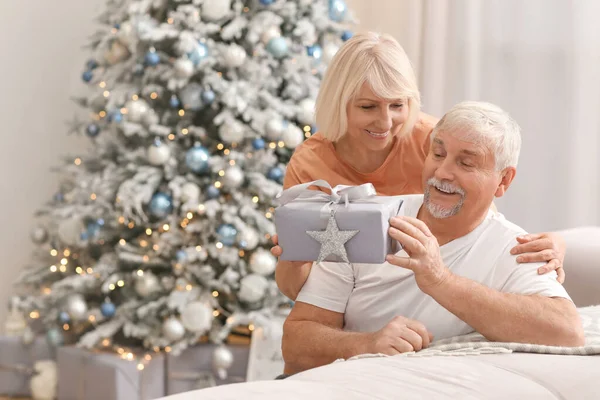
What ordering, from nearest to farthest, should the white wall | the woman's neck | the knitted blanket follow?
the knitted blanket < the woman's neck < the white wall

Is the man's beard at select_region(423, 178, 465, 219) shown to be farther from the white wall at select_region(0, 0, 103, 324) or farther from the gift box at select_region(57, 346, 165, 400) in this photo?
the white wall at select_region(0, 0, 103, 324)

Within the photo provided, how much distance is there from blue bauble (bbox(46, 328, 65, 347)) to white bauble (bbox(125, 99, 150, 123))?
0.97 metres

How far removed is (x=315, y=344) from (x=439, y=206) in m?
0.38

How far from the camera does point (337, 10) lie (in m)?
3.61

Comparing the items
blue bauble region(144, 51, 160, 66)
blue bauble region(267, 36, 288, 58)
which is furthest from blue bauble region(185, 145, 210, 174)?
blue bauble region(267, 36, 288, 58)

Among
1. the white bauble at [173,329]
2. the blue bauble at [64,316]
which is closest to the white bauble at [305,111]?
the white bauble at [173,329]

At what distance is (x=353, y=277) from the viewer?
6.06 ft

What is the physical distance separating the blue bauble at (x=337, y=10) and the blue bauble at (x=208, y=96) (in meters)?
0.64

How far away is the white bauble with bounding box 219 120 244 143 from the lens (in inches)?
132

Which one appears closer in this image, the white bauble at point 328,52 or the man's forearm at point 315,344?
the man's forearm at point 315,344

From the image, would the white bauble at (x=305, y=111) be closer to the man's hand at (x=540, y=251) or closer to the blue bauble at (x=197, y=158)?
the blue bauble at (x=197, y=158)

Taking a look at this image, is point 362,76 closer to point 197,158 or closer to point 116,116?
point 197,158

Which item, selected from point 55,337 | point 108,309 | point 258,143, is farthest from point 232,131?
point 55,337

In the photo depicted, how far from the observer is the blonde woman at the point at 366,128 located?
2.06 m
